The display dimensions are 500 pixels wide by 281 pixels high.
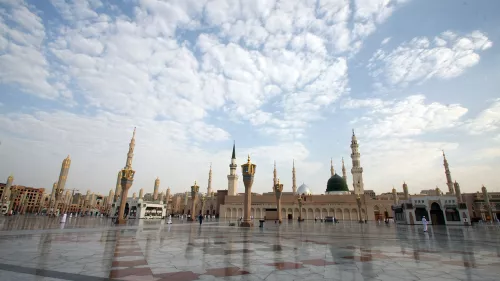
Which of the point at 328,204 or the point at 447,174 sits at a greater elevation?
the point at 447,174

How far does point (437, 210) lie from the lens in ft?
147

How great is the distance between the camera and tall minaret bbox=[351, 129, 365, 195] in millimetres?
76062

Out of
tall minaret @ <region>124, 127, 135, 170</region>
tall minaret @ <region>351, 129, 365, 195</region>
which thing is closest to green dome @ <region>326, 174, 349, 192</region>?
tall minaret @ <region>351, 129, 365, 195</region>

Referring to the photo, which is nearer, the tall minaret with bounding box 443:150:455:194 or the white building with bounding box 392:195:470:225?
the white building with bounding box 392:195:470:225

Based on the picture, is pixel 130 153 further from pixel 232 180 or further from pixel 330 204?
pixel 330 204

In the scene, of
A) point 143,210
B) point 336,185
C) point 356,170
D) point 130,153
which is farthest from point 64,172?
point 356,170

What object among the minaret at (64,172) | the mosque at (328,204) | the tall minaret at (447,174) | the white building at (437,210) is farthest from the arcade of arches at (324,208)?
the minaret at (64,172)

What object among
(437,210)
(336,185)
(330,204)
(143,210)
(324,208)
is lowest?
(143,210)

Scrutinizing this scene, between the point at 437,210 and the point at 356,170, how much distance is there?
33.4 m

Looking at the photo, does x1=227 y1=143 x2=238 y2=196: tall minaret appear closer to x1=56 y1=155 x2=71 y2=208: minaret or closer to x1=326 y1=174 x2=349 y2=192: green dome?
x1=326 y1=174 x2=349 y2=192: green dome

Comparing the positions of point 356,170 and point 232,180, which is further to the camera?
point 232,180

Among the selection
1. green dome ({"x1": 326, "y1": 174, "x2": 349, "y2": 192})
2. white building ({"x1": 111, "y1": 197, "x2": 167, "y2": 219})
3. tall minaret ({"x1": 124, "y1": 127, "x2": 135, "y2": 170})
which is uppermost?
tall minaret ({"x1": 124, "y1": 127, "x2": 135, "y2": 170})

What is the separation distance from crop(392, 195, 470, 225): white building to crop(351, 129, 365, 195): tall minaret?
29.4 m

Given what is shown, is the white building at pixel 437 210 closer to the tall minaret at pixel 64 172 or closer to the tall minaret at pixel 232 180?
A: the tall minaret at pixel 232 180
